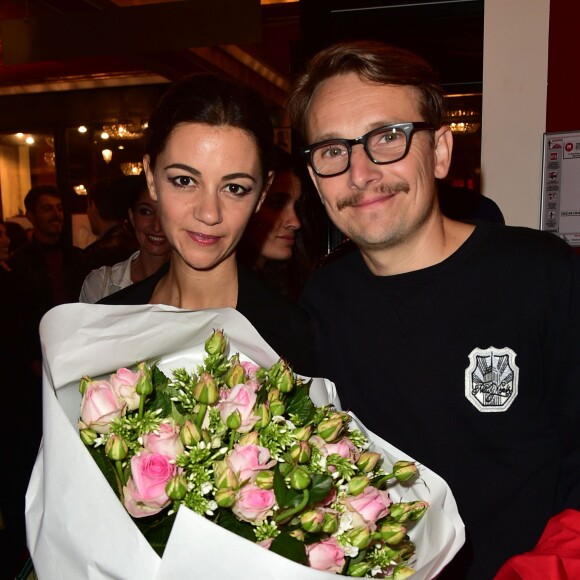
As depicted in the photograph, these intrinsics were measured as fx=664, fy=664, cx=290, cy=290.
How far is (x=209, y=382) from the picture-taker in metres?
0.83

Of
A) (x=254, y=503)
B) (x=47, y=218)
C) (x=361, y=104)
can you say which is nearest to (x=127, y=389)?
(x=254, y=503)

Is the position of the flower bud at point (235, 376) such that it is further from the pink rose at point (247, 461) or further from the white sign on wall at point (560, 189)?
the white sign on wall at point (560, 189)

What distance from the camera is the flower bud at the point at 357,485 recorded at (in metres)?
0.82

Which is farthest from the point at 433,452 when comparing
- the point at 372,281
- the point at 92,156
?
the point at 92,156

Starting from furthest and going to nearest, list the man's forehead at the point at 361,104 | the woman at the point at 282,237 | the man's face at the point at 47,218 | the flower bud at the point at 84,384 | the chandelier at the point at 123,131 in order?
1. the chandelier at the point at 123,131
2. the man's face at the point at 47,218
3. the woman at the point at 282,237
4. the man's forehead at the point at 361,104
5. the flower bud at the point at 84,384

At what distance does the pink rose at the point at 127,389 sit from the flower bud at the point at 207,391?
0.27 ft

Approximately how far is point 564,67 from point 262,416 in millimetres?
2540

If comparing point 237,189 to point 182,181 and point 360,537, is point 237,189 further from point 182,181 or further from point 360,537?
point 360,537

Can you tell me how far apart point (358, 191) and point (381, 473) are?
0.64 meters

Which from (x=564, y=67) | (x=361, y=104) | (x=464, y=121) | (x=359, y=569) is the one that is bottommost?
(x=359, y=569)

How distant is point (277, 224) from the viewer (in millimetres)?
2752

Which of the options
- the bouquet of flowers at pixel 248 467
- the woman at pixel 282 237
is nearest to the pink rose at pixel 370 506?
the bouquet of flowers at pixel 248 467

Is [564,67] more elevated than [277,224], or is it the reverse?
[564,67]

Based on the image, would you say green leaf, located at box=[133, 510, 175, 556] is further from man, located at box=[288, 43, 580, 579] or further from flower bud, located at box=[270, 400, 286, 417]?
man, located at box=[288, 43, 580, 579]
